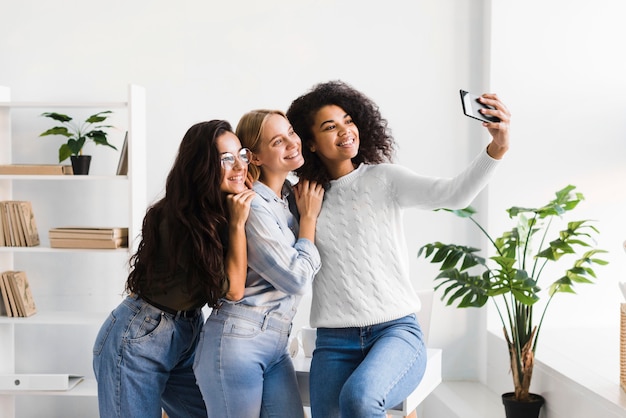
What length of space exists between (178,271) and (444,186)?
2.69 ft

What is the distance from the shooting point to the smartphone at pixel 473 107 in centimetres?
206

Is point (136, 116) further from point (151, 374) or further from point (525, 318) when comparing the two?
point (525, 318)

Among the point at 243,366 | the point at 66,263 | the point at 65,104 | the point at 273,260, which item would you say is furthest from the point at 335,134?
the point at 66,263

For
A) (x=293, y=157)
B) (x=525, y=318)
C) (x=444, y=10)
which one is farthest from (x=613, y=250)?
(x=293, y=157)

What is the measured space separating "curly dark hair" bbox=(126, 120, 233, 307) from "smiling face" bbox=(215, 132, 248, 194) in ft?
0.06

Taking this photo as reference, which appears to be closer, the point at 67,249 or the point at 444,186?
the point at 444,186

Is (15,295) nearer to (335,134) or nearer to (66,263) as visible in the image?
(66,263)

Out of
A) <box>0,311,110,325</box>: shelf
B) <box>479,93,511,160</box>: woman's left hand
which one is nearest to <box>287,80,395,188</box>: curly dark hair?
<box>479,93,511,160</box>: woman's left hand

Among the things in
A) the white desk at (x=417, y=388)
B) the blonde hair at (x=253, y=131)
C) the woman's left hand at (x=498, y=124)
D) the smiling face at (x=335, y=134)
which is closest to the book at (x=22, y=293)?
the white desk at (x=417, y=388)

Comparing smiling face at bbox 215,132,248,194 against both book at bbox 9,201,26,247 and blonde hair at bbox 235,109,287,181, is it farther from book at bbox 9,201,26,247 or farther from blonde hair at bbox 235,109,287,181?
book at bbox 9,201,26,247

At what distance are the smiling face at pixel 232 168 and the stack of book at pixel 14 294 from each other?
193 centimetres

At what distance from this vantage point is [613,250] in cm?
402

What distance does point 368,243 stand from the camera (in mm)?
2412

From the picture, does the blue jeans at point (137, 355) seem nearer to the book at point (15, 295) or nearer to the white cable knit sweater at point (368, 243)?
the white cable knit sweater at point (368, 243)
